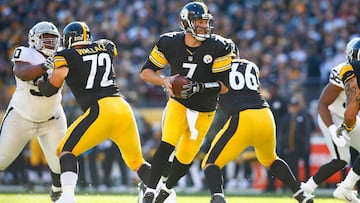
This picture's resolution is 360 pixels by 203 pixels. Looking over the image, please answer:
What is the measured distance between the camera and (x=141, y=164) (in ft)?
26.3

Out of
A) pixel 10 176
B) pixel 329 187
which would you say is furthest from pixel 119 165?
pixel 329 187

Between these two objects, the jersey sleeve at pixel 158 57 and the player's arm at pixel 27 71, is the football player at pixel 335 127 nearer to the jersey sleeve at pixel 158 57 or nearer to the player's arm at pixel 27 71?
the jersey sleeve at pixel 158 57

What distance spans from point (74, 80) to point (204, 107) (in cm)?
125

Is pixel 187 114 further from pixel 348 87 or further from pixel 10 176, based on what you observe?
pixel 10 176

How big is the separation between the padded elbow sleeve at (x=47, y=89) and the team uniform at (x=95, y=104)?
0.52ft

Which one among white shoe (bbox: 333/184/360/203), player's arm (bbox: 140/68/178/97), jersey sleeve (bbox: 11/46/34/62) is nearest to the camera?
player's arm (bbox: 140/68/178/97)

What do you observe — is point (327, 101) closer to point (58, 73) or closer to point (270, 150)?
point (270, 150)

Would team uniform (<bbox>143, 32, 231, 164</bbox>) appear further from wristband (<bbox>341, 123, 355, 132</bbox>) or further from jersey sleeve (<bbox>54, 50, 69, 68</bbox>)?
wristband (<bbox>341, 123, 355, 132</bbox>)

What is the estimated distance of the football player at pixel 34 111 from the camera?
8.35 metres

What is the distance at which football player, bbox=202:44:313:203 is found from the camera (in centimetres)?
775

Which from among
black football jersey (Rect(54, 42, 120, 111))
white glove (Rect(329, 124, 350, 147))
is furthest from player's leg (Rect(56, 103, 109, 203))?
white glove (Rect(329, 124, 350, 147))

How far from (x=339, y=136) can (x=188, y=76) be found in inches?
73.9

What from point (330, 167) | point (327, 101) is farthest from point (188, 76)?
point (330, 167)

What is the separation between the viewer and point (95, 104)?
25.1 feet
